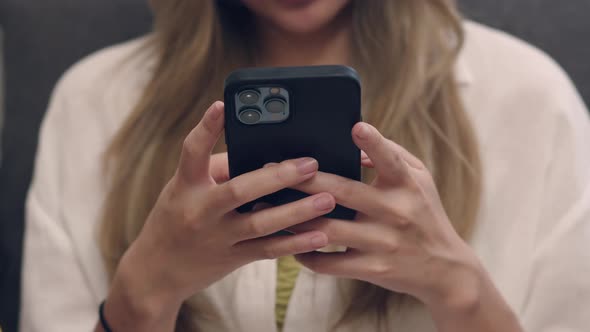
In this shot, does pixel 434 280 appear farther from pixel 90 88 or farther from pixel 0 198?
pixel 0 198

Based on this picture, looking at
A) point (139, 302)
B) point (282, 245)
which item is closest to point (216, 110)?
point (282, 245)

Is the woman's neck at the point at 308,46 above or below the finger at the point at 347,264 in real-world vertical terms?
above

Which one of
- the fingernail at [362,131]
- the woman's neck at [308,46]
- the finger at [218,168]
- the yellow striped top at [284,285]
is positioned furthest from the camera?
the woman's neck at [308,46]

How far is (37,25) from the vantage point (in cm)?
113

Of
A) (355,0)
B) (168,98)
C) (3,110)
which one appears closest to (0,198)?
(3,110)

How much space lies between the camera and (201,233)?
0.60 meters

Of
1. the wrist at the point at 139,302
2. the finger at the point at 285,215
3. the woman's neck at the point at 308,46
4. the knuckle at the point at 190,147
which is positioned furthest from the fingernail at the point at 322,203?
the woman's neck at the point at 308,46

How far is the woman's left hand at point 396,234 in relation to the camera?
1.86 ft

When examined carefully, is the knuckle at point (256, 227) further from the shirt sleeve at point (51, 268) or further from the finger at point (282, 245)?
the shirt sleeve at point (51, 268)

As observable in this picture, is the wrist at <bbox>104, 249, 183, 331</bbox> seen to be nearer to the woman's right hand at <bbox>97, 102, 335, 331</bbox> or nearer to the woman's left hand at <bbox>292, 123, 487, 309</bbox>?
the woman's right hand at <bbox>97, 102, 335, 331</bbox>

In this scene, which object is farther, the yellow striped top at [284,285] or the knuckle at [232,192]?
the yellow striped top at [284,285]

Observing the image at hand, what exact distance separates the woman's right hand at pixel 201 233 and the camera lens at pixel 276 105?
0.04 metres

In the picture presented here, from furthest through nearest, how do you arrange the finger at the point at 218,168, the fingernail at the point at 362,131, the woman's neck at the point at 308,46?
the woman's neck at the point at 308,46
the finger at the point at 218,168
the fingernail at the point at 362,131

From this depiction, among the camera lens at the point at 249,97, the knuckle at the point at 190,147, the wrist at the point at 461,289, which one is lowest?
the wrist at the point at 461,289
